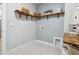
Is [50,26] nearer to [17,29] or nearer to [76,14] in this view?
[76,14]

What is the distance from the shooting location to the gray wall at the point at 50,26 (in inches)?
63.3

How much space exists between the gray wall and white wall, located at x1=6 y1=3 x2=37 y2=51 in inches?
4.9

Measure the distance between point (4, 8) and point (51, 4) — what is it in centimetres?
89

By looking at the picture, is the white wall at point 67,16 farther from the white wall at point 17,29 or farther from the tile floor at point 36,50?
the white wall at point 17,29

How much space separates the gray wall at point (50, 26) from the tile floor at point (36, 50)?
0.45ft

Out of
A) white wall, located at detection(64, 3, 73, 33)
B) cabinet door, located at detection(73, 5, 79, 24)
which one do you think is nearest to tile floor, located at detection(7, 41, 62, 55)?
white wall, located at detection(64, 3, 73, 33)

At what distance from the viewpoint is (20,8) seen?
1659 mm

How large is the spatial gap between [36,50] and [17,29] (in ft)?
1.81

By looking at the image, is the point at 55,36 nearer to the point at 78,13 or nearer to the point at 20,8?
the point at 78,13

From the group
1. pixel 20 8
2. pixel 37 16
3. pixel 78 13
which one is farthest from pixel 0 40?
pixel 78 13

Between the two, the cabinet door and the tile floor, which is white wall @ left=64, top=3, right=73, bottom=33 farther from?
the tile floor

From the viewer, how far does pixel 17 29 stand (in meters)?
1.67

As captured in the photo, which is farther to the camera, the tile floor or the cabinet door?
the tile floor

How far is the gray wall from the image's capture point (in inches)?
63.3
